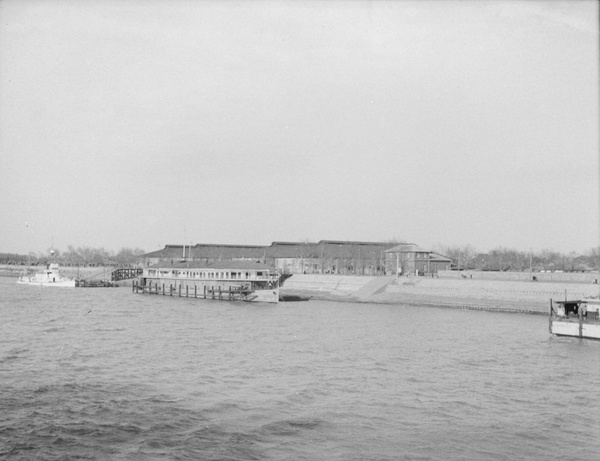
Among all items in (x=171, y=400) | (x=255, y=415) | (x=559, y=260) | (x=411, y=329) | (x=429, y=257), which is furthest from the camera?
(x=559, y=260)

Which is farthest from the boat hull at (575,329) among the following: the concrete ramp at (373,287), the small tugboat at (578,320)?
the concrete ramp at (373,287)

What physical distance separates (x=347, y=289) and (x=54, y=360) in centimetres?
6082

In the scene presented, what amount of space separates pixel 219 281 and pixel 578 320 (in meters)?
43.6

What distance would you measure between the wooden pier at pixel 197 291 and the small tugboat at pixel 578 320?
35.6 meters

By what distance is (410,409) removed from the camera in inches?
827

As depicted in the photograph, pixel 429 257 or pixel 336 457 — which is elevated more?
pixel 429 257

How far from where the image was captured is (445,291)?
74812 mm

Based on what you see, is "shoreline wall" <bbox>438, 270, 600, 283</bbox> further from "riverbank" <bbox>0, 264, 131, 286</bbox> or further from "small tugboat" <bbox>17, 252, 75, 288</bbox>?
"riverbank" <bbox>0, 264, 131, 286</bbox>

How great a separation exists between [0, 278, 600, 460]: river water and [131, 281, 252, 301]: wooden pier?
28088 mm

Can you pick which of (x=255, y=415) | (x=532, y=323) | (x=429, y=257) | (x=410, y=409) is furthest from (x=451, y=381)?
(x=429, y=257)

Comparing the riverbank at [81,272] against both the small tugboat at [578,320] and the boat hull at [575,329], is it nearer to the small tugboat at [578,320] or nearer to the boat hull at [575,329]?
the small tugboat at [578,320]

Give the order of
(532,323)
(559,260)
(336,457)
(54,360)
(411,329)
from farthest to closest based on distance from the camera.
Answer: (559,260)
(532,323)
(411,329)
(54,360)
(336,457)

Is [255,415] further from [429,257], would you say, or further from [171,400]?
[429,257]

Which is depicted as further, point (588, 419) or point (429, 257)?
point (429, 257)
